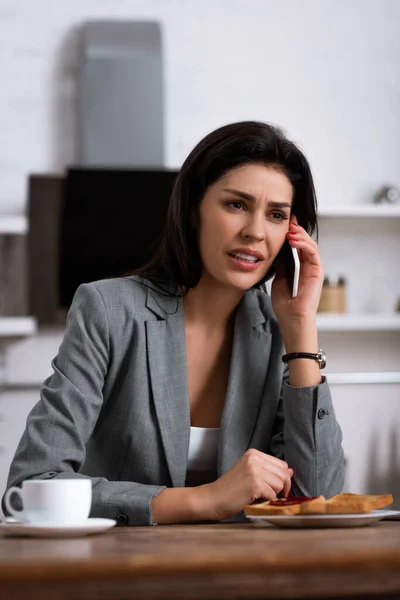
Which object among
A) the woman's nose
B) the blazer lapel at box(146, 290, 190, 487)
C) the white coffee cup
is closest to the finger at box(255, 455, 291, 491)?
the blazer lapel at box(146, 290, 190, 487)

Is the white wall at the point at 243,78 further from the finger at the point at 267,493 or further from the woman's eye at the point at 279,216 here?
the finger at the point at 267,493

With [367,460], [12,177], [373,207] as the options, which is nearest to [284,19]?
[373,207]

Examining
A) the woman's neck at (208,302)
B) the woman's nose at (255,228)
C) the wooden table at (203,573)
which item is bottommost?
the wooden table at (203,573)

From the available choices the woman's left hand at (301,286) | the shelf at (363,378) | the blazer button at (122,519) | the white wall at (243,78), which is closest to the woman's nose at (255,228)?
the woman's left hand at (301,286)

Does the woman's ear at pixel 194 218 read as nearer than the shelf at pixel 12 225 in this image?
Yes

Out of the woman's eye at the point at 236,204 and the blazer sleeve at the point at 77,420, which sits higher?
the woman's eye at the point at 236,204

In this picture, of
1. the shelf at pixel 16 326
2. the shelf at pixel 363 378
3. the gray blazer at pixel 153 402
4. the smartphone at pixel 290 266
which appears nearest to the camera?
the gray blazer at pixel 153 402

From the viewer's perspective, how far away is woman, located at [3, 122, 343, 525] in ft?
5.38

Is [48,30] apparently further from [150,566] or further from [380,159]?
[150,566]

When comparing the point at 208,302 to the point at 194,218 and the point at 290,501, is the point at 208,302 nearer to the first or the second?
the point at 194,218

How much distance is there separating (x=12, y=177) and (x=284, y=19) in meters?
1.36

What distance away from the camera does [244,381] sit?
178 cm

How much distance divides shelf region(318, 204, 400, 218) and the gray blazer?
1.90 meters

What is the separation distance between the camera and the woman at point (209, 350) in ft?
5.38
